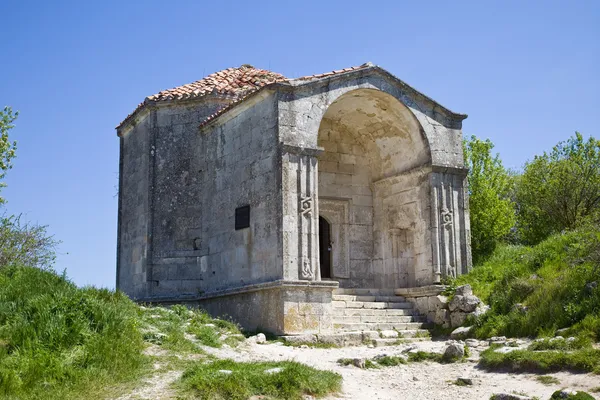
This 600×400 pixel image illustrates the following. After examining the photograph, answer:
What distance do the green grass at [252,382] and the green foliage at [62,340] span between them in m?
0.98

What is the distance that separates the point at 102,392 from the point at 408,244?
34.8 feet

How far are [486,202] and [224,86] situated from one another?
8.87 meters

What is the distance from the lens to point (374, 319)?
49.3ft

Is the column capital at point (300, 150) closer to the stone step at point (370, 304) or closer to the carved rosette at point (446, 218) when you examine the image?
the stone step at point (370, 304)

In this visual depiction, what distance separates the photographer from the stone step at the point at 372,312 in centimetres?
1482

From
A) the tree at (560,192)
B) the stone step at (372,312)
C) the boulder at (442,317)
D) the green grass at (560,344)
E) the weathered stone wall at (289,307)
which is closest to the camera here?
the green grass at (560,344)

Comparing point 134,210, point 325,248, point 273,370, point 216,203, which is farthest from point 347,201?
point 273,370

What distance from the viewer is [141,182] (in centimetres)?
1805

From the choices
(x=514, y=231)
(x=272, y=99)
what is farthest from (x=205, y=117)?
(x=514, y=231)

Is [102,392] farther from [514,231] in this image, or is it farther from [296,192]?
[514,231]

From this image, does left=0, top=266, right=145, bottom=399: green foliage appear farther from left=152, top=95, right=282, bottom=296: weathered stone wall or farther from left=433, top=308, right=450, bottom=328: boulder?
left=433, top=308, right=450, bottom=328: boulder

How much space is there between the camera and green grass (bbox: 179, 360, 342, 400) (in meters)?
8.32

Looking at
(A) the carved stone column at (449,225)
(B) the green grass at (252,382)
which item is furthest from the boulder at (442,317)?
(B) the green grass at (252,382)

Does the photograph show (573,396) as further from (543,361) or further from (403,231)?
(403,231)
